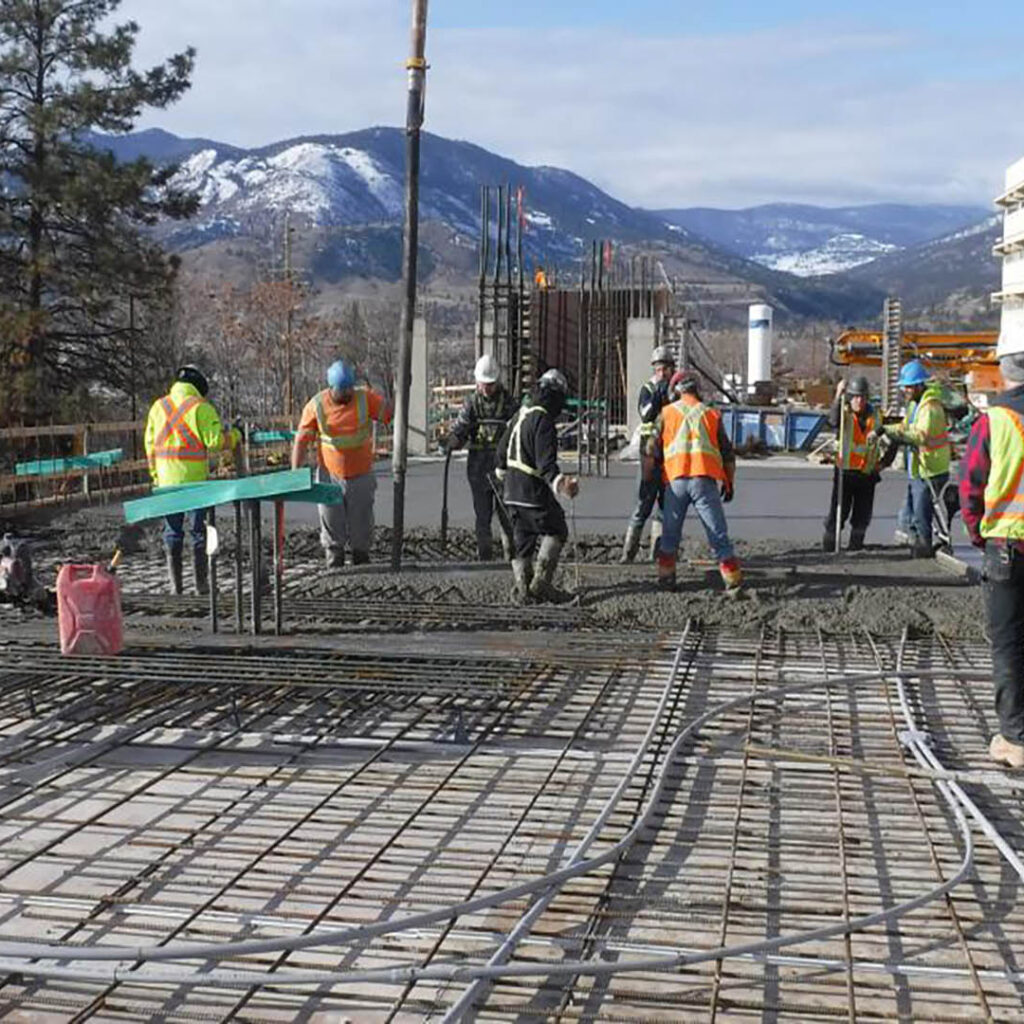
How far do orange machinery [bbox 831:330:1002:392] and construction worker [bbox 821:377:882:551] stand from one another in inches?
908

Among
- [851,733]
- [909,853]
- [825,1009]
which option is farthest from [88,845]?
[851,733]

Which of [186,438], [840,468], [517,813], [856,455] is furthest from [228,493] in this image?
[856,455]

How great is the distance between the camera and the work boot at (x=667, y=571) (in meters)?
8.30

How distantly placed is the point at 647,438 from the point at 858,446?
191 cm

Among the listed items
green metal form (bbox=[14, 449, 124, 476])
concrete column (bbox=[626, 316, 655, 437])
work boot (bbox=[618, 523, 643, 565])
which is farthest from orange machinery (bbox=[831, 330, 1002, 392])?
work boot (bbox=[618, 523, 643, 565])

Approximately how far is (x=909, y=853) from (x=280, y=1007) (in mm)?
2163

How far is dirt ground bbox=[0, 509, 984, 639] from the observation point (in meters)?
7.73

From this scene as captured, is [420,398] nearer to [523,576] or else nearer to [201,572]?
[201,572]

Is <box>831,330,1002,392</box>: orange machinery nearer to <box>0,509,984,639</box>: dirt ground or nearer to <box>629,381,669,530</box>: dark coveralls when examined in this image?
<box>0,509,984,639</box>: dirt ground

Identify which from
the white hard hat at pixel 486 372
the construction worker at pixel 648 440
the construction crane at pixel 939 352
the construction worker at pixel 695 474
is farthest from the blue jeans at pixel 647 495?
the construction crane at pixel 939 352

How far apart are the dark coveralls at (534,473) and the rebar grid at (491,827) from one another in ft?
3.93

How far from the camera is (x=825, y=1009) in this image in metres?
3.21

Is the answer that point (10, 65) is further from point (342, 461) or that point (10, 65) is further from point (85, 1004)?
point (85, 1004)

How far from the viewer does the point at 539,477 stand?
25.6 ft
